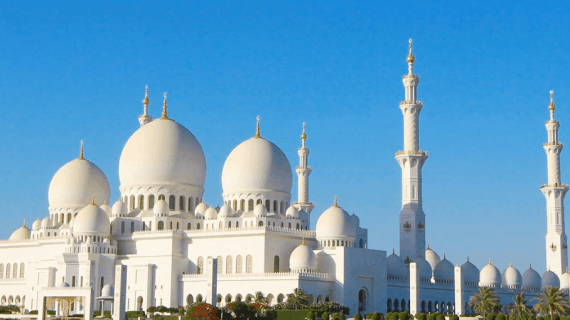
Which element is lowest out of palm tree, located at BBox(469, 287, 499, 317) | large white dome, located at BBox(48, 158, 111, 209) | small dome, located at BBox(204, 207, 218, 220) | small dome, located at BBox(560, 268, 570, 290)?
palm tree, located at BBox(469, 287, 499, 317)

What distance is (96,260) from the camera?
60.1 m

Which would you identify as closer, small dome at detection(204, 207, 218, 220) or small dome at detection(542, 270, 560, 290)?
small dome at detection(204, 207, 218, 220)

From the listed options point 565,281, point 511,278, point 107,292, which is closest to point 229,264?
point 107,292

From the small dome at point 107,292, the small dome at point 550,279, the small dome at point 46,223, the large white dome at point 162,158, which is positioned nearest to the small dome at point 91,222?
the large white dome at point 162,158

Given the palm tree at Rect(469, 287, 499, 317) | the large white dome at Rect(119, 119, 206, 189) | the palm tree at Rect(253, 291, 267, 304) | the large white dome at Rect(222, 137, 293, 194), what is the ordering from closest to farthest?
the palm tree at Rect(253, 291, 267, 304)
the palm tree at Rect(469, 287, 499, 317)
the large white dome at Rect(222, 137, 293, 194)
the large white dome at Rect(119, 119, 206, 189)

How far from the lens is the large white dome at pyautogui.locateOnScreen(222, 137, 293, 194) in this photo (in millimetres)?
63688

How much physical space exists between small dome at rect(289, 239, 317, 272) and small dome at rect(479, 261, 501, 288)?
15792 mm

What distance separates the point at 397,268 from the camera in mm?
62750

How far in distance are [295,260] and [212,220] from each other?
8491mm

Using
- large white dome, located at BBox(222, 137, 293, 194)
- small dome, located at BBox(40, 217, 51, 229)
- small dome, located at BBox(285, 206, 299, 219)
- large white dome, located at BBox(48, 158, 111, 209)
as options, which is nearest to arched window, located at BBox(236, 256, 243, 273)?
small dome, located at BBox(285, 206, 299, 219)

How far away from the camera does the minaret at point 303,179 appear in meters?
73.4

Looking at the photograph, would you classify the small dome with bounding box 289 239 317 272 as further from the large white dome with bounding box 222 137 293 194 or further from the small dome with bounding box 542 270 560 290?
the small dome with bounding box 542 270 560 290

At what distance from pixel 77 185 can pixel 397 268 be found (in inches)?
972

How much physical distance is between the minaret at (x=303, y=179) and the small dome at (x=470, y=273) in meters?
13.5
